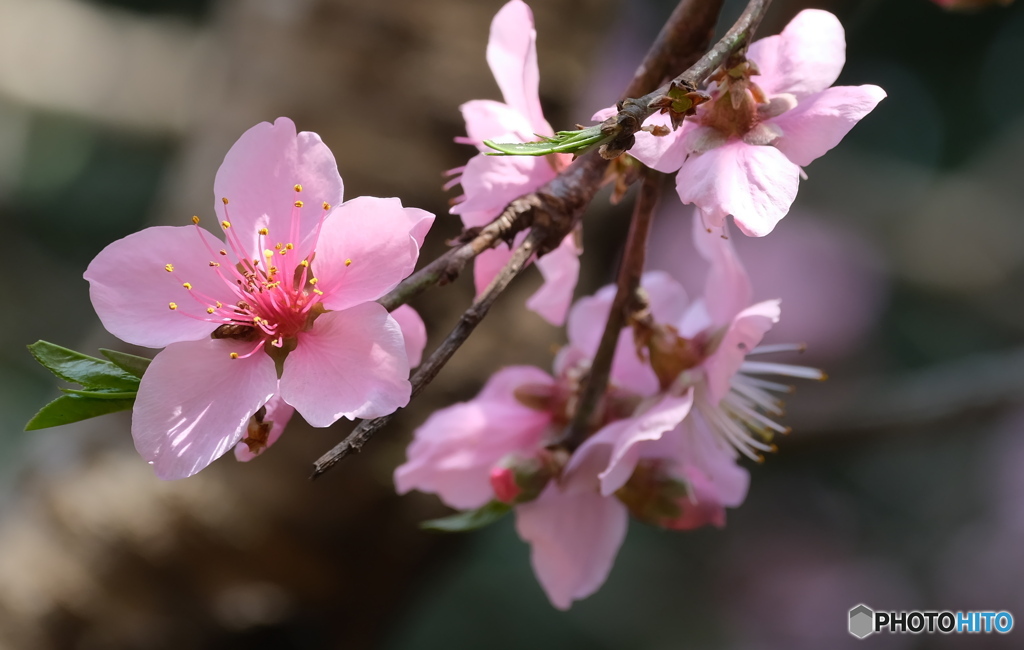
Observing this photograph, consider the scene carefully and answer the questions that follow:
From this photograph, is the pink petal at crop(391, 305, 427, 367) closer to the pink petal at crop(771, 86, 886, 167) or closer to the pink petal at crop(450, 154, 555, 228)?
the pink petal at crop(450, 154, 555, 228)

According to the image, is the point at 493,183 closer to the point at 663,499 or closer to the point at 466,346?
the point at 663,499

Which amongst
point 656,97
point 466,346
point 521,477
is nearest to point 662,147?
point 656,97

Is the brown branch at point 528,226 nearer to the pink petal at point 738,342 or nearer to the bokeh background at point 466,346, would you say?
the pink petal at point 738,342

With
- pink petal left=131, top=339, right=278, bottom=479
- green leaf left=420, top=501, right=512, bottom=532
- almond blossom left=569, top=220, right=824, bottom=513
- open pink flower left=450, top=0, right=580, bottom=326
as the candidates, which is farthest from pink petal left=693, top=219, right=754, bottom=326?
pink petal left=131, top=339, right=278, bottom=479

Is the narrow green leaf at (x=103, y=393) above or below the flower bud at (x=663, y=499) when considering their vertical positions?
above

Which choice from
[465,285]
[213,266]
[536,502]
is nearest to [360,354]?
[213,266]

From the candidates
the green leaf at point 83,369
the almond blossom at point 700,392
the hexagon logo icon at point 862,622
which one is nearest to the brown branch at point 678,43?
the almond blossom at point 700,392

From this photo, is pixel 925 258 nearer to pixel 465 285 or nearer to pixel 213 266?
pixel 465 285
